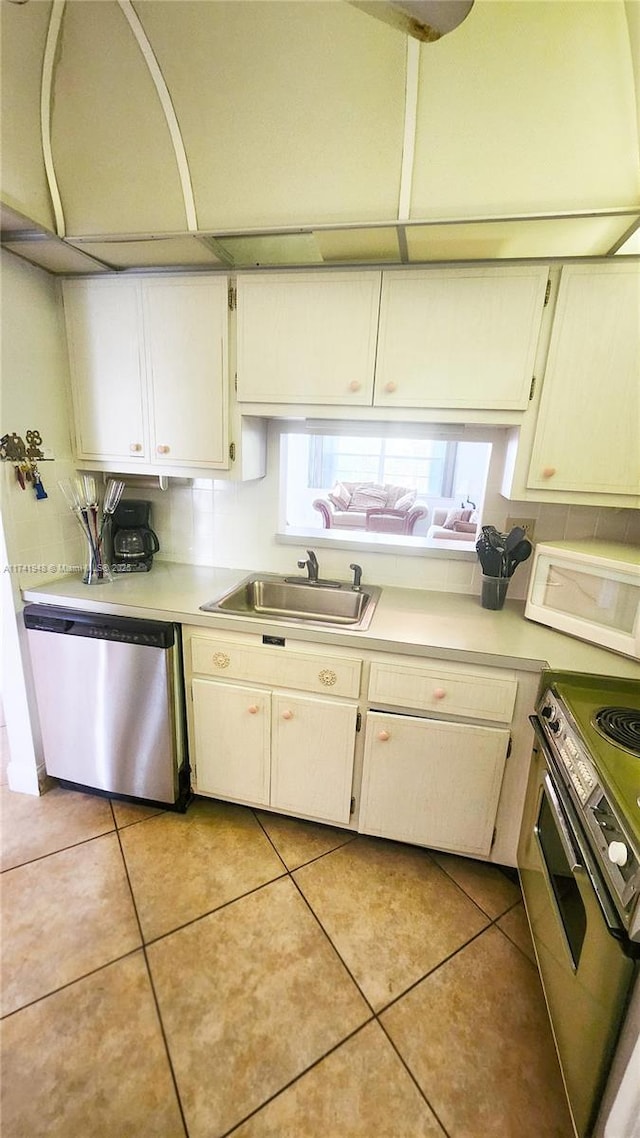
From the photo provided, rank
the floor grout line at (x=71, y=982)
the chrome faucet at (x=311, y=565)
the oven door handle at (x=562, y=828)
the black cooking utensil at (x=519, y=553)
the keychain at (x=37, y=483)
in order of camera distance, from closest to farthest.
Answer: the oven door handle at (x=562, y=828) → the floor grout line at (x=71, y=982) → the black cooking utensil at (x=519, y=553) → the keychain at (x=37, y=483) → the chrome faucet at (x=311, y=565)

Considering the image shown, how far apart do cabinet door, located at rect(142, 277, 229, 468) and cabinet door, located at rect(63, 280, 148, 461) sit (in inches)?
2.8

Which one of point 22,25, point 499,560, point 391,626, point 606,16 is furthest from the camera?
point 499,560

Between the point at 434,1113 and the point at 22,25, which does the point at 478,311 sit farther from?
the point at 434,1113

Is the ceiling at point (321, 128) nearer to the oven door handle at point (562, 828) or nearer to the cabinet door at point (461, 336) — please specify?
the cabinet door at point (461, 336)

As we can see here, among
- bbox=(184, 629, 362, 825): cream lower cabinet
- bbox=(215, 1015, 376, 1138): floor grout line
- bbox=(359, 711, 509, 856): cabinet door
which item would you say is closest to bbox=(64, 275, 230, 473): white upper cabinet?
bbox=(184, 629, 362, 825): cream lower cabinet

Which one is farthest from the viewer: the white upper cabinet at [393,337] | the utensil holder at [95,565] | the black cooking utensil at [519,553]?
the utensil holder at [95,565]

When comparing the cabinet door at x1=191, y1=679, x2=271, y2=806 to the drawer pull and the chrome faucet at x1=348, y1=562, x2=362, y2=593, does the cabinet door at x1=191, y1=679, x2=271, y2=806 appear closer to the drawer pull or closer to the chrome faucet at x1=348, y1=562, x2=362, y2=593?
the drawer pull

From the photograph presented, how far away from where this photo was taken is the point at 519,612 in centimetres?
181

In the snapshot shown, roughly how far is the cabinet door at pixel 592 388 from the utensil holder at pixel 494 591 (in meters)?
0.40

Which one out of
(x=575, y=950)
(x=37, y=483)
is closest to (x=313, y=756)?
(x=575, y=950)

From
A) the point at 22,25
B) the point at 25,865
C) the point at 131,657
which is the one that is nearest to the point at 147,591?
the point at 131,657

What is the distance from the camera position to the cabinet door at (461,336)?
4.85ft

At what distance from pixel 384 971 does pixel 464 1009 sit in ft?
0.78

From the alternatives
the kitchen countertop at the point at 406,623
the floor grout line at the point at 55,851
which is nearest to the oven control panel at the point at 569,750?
the kitchen countertop at the point at 406,623
